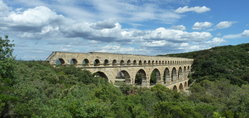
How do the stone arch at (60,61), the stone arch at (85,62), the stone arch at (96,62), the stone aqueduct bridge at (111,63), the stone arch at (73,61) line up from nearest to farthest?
the stone arch at (60,61) → the stone aqueduct bridge at (111,63) → the stone arch at (73,61) → the stone arch at (85,62) → the stone arch at (96,62)

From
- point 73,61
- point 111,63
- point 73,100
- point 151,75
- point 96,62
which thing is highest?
point 73,61

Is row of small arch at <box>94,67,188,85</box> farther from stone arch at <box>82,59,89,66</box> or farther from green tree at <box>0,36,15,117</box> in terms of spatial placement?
green tree at <box>0,36,15,117</box>

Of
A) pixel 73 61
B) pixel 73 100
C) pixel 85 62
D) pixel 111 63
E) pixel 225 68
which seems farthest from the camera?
pixel 225 68

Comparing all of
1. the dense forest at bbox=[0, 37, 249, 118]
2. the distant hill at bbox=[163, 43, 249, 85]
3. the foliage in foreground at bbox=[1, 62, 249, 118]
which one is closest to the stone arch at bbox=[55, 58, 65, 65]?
the dense forest at bbox=[0, 37, 249, 118]

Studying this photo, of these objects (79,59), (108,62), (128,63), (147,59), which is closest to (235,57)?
(147,59)

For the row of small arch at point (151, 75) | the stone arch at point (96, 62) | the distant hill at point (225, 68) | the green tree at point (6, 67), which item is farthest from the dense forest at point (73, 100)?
the distant hill at point (225, 68)

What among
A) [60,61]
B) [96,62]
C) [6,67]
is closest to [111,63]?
[96,62]

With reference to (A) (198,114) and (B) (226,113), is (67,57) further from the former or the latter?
(B) (226,113)

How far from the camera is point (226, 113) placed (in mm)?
15656

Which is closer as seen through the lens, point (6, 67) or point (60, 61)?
point (6, 67)

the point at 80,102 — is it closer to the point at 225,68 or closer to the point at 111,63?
the point at 111,63

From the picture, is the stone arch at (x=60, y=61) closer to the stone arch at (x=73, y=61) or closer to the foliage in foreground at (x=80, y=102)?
the foliage in foreground at (x=80, y=102)

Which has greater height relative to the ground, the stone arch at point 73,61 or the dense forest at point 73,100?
the stone arch at point 73,61

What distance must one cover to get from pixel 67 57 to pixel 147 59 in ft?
64.3
